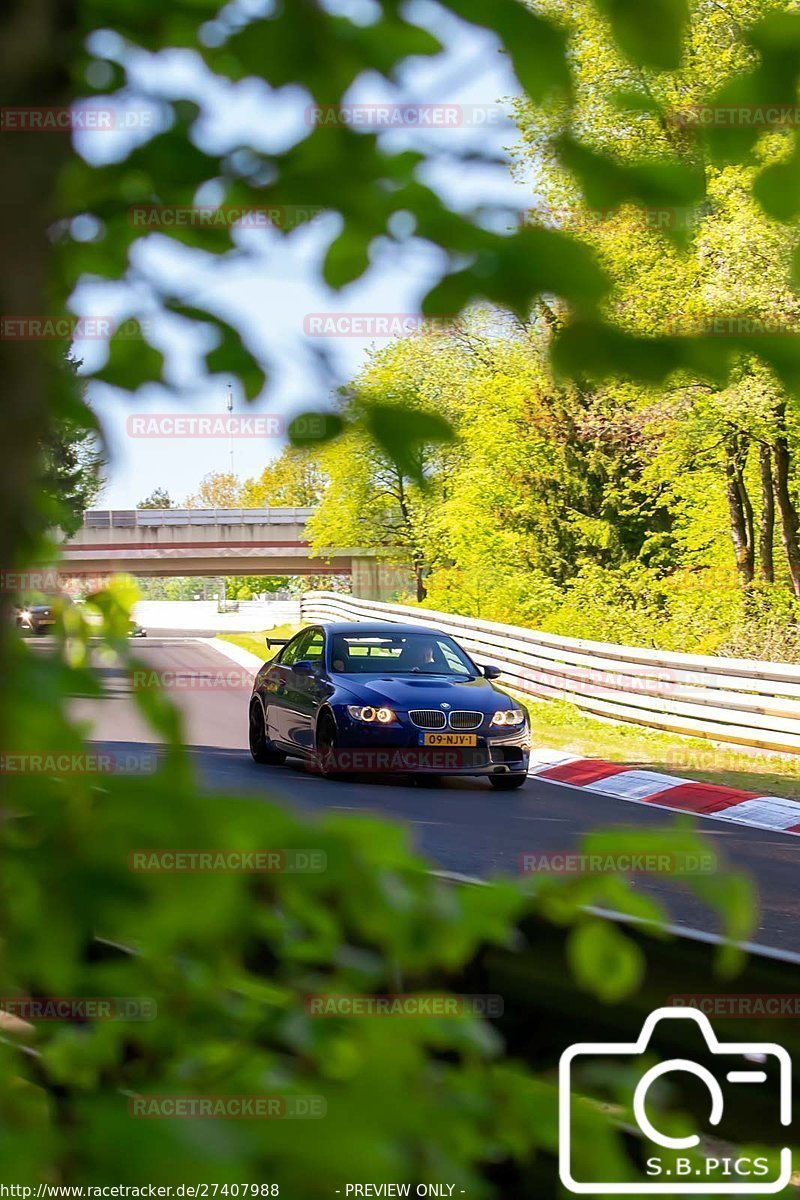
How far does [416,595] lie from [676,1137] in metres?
39.6

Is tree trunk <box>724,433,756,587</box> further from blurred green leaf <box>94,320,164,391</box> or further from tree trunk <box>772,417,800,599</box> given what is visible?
blurred green leaf <box>94,320,164,391</box>

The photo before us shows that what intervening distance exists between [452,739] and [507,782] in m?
0.89

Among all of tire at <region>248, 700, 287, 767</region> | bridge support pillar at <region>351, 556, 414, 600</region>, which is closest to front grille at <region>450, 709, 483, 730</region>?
tire at <region>248, 700, 287, 767</region>

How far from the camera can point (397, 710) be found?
13.1 m

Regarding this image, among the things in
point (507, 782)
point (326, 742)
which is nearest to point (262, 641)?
point (326, 742)

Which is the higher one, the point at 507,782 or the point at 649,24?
the point at 649,24

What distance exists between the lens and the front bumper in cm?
1319

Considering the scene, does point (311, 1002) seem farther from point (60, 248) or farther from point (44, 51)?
point (44, 51)

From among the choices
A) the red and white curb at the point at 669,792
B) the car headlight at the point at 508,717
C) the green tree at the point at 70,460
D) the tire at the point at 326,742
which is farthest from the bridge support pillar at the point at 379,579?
the green tree at the point at 70,460

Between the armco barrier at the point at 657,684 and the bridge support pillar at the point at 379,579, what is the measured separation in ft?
52.4

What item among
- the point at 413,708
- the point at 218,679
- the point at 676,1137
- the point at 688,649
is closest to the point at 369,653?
the point at 413,708

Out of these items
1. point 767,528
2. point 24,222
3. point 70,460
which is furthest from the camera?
point 767,528

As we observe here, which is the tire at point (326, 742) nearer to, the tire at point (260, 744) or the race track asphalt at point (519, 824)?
the race track asphalt at point (519, 824)

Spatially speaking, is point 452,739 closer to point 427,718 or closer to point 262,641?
point 427,718
